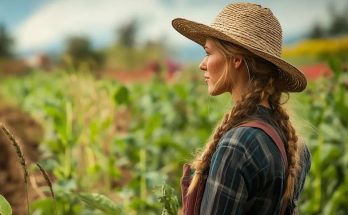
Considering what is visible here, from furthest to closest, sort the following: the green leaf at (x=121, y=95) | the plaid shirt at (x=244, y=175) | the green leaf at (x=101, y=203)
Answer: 1. the green leaf at (x=121, y=95)
2. the green leaf at (x=101, y=203)
3. the plaid shirt at (x=244, y=175)

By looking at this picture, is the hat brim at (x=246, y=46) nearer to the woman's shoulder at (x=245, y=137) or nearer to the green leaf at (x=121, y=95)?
the woman's shoulder at (x=245, y=137)

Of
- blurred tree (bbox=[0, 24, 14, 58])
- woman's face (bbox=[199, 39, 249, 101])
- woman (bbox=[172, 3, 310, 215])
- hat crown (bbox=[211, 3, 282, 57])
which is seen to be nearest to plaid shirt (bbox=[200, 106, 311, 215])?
woman (bbox=[172, 3, 310, 215])

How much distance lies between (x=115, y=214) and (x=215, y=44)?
771 millimetres

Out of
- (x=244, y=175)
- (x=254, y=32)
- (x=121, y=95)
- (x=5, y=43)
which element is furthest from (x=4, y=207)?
(x=5, y=43)

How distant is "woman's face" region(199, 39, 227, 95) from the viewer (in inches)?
71.4

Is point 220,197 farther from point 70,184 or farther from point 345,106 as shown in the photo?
point 345,106

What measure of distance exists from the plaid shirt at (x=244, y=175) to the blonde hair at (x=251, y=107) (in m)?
0.07

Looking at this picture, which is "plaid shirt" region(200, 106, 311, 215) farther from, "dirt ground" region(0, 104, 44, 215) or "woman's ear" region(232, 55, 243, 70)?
"dirt ground" region(0, 104, 44, 215)

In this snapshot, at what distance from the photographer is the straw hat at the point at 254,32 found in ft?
5.92

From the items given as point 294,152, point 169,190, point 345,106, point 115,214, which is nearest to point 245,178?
point 294,152

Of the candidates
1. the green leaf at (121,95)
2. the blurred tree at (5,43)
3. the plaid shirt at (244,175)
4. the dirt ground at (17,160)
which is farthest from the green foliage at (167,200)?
the blurred tree at (5,43)

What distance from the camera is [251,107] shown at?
5.86 feet

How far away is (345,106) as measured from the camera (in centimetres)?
500

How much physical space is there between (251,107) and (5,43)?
1881 inches
